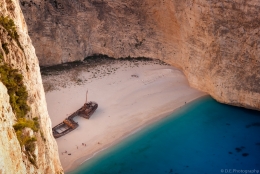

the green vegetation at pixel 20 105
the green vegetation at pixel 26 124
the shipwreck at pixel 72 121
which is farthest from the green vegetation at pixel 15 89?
the shipwreck at pixel 72 121

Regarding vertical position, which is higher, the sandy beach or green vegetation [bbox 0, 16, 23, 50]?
green vegetation [bbox 0, 16, 23, 50]

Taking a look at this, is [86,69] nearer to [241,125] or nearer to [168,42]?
[168,42]

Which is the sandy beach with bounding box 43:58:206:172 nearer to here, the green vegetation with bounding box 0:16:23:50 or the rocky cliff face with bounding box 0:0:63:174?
the rocky cliff face with bounding box 0:0:63:174

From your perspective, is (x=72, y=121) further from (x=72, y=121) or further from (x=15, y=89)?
(x=15, y=89)

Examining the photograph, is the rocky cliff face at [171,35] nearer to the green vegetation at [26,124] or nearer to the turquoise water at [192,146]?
the turquoise water at [192,146]

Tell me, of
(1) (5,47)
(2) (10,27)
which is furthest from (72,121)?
(1) (5,47)

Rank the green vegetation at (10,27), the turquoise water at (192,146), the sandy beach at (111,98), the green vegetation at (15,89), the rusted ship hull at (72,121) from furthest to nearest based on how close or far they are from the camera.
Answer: the rusted ship hull at (72,121) → the sandy beach at (111,98) → the turquoise water at (192,146) → the green vegetation at (10,27) → the green vegetation at (15,89)

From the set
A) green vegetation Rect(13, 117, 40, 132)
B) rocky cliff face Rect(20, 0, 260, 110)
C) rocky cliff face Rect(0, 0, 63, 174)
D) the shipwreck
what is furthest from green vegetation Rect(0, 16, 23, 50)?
rocky cliff face Rect(20, 0, 260, 110)
